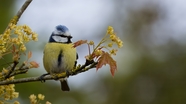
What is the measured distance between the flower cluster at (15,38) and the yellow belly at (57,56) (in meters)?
0.86

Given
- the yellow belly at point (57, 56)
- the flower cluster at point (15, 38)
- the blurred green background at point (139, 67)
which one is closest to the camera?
the flower cluster at point (15, 38)

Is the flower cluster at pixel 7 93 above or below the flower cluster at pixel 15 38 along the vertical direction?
below

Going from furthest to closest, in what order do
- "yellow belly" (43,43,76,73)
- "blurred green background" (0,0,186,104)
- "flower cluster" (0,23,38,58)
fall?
"blurred green background" (0,0,186,104), "yellow belly" (43,43,76,73), "flower cluster" (0,23,38,58)

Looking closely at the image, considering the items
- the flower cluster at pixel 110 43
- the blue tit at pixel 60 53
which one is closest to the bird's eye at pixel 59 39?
the blue tit at pixel 60 53

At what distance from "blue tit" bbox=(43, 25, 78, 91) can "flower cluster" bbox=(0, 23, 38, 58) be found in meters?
0.87

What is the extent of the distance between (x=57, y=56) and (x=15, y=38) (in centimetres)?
100

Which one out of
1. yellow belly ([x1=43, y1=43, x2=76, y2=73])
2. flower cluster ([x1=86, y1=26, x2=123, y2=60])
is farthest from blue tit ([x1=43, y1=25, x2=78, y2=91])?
flower cluster ([x1=86, y1=26, x2=123, y2=60])

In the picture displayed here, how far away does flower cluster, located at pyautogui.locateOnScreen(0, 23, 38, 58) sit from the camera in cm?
156

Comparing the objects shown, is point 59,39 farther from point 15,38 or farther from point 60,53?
point 15,38

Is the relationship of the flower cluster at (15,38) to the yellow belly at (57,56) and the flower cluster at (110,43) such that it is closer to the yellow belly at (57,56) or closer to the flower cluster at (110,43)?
the flower cluster at (110,43)

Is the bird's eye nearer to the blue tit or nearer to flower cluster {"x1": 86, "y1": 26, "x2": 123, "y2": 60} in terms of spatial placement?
the blue tit

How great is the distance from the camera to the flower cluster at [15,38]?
1.56m

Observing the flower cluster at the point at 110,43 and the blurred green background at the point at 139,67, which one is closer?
the flower cluster at the point at 110,43

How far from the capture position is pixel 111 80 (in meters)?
6.43
